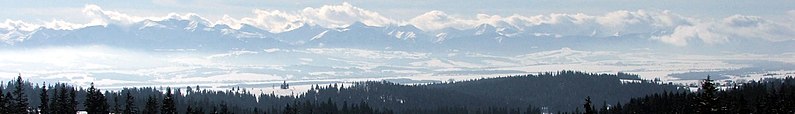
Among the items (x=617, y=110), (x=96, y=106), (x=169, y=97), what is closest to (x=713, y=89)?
(x=169, y=97)

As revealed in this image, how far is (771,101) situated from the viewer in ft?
416

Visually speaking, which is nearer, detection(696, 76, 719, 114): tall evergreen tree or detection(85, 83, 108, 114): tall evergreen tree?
detection(696, 76, 719, 114): tall evergreen tree

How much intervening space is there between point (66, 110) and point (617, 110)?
103393 mm

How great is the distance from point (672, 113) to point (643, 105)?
22.8m

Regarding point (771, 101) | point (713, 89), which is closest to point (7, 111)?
point (713, 89)

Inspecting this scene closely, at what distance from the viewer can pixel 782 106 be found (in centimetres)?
10719

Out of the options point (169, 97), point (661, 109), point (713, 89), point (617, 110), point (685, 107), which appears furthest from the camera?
point (617, 110)

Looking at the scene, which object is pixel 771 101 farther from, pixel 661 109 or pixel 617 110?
pixel 617 110

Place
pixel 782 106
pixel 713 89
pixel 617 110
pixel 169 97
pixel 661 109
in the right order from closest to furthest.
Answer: pixel 713 89, pixel 782 106, pixel 169 97, pixel 661 109, pixel 617 110

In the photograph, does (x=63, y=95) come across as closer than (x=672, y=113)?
Yes

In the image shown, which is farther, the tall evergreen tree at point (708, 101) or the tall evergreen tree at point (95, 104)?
the tall evergreen tree at point (95, 104)

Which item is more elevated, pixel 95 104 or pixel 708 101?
pixel 708 101

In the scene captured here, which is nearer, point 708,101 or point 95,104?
point 708,101

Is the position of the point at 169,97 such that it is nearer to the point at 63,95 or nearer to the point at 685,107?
the point at 63,95
